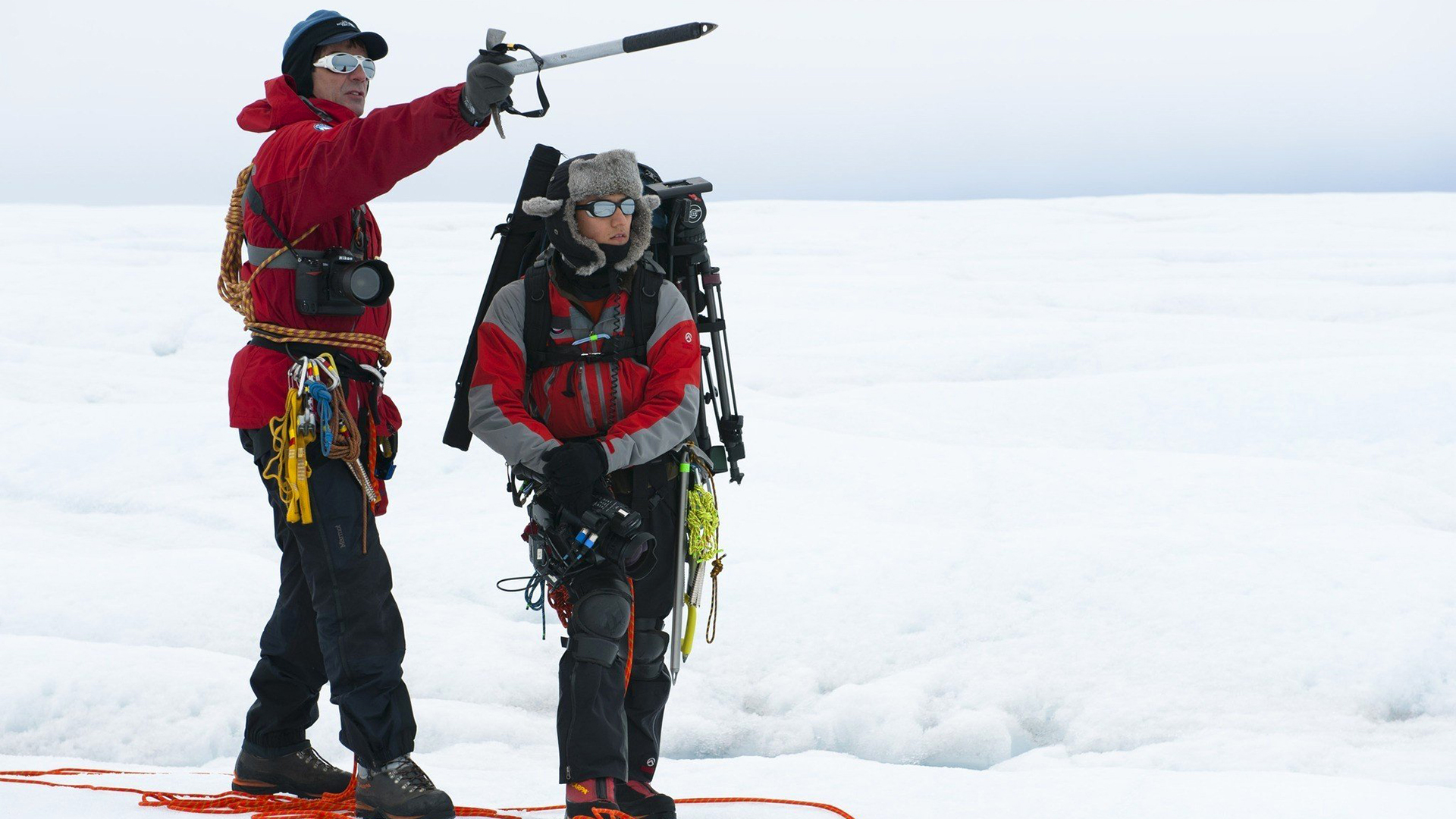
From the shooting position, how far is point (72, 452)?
6590mm

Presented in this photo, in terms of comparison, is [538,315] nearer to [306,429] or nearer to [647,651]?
[306,429]

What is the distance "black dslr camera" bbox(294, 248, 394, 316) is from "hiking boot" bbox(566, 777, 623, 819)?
4.30ft

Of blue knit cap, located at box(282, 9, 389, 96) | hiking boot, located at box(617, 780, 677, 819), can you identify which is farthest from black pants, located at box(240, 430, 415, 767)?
blue knit cap, located at box(282, 9, 389, 96)

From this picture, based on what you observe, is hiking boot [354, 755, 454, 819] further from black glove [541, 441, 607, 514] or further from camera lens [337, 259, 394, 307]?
camera lens [337, 259, 394, 307]

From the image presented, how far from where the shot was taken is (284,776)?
10.2ft

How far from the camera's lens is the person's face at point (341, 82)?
279 cm

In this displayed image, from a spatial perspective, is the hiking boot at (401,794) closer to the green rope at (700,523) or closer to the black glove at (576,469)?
the black glove at (576,469)

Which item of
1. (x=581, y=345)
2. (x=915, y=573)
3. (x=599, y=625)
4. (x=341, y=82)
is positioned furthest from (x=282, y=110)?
(x=915, y=573)

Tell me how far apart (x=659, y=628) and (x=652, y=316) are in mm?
868

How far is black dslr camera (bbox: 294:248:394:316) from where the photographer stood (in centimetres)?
269

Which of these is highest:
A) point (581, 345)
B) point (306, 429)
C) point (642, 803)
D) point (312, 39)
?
point (312, 39)

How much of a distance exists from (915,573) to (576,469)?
8.98 ft

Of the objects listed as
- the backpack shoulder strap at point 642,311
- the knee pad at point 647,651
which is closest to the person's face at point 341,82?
the backpack shoulder strap at point 642,311

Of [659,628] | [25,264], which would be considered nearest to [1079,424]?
[659,628]
